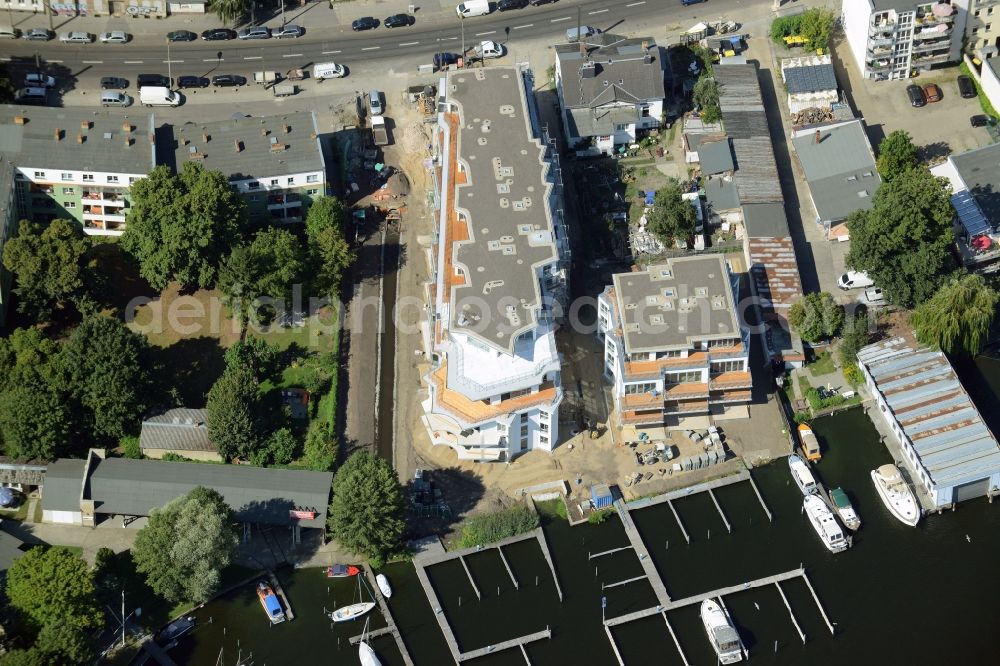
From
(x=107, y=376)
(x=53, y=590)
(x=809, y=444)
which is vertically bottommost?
(x=53, y=590)

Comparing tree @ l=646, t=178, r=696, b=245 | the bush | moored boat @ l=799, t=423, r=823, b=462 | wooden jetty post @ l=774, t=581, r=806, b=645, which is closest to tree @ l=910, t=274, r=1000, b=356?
moored boat @ l=799, t=423, r=823, b=462

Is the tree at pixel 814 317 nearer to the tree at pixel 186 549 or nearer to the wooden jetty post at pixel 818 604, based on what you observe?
the wooden jetty post at pixel 818 604

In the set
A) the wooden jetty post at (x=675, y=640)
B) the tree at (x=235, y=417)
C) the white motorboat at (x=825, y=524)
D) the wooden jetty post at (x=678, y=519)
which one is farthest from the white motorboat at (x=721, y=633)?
the tree at (x=235, y=417)

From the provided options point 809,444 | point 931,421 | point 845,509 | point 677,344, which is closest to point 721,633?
point 845,509

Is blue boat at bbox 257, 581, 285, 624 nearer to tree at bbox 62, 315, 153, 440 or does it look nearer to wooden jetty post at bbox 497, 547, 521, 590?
wooden jetty post at bbox 497, 547, 521, 590

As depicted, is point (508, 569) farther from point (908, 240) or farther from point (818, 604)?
point (908, 240)

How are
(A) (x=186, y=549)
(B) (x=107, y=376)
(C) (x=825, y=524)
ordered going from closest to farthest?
1. (A) (x=186, y=549)
2. (C) (x=825, y=524)
3. (B) (x=107, y=376)
